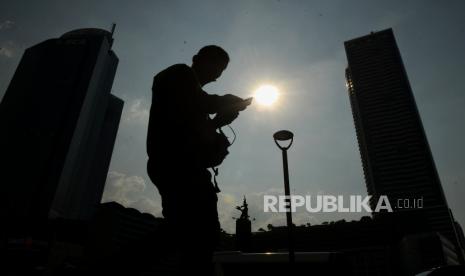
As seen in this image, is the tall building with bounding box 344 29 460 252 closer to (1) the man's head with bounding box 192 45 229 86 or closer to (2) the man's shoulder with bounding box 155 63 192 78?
(1) the man's head with bounding box 192 45 229 86

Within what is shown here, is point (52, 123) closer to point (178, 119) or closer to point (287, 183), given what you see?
point (287, 183)

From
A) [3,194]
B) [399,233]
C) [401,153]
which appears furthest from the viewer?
[401,153]

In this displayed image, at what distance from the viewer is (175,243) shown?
74.3 inches

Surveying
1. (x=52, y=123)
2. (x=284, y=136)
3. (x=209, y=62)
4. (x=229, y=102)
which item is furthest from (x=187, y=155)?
(x=52, y=123)

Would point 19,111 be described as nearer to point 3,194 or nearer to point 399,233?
point 3,194

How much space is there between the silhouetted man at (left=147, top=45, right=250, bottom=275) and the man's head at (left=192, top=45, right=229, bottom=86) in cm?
29

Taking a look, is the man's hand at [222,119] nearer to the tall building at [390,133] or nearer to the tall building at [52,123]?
the tall building at [52,123]

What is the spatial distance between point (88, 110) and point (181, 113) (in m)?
135

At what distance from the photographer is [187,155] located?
6.91 feet

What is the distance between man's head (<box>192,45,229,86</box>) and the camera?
8.66 ft

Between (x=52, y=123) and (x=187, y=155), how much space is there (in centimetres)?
12576

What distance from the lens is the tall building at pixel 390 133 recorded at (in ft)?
463

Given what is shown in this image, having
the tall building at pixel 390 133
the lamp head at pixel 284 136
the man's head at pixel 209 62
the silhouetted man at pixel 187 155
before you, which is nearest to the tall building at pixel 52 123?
the lamp head at pixel 284 136

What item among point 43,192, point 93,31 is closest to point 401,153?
point 43,192
